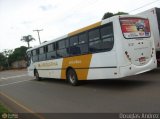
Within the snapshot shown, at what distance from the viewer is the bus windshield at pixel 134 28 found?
986 centimetres

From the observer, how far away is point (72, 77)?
523 inches

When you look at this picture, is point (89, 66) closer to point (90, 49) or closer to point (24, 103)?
point (90, 49)

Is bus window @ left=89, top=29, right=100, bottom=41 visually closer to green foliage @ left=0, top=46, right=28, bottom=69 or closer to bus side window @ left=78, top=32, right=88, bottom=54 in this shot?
bus side window @ left=78, top=32, right=88, bottom=54

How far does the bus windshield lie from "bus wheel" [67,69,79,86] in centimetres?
410

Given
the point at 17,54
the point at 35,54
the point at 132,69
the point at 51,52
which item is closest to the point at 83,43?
the point at 132,69

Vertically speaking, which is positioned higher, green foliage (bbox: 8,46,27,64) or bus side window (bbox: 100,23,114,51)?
green foliage (bbox: 8,46,27,64)

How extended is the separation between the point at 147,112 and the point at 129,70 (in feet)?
10.9

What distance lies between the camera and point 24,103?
33.4 feet

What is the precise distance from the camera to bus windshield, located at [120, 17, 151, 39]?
9.86m

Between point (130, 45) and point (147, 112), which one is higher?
point (130, 45)

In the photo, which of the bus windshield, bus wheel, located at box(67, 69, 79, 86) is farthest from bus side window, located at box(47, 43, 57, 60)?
the bus windshield

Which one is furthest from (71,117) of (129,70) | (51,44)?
(51,44)

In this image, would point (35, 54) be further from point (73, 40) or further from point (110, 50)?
point (110, 50)

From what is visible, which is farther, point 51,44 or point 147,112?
point 51,44
